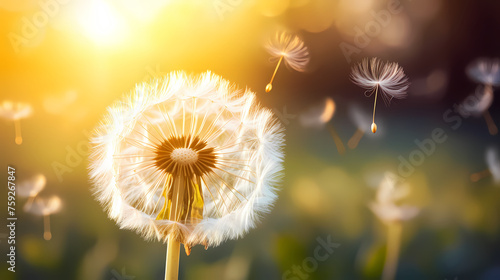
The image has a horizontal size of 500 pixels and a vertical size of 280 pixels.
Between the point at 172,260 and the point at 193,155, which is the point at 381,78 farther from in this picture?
the point at 172,260

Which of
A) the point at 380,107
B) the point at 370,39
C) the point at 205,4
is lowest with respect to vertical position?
the point at 380,107

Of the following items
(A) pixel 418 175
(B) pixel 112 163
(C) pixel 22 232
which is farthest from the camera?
(A) pixel 418 175

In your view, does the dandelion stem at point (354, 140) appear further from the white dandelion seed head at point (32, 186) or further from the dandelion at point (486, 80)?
the white dandelion seed head at point (32, 186)

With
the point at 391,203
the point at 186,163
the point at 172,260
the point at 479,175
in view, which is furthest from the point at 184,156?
the point at 479,175

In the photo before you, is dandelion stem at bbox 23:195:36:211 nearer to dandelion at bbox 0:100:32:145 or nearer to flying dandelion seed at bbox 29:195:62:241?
flying dandelion seed at bbox 29:195:62:241

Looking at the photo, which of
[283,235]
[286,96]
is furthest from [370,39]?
[283,235]

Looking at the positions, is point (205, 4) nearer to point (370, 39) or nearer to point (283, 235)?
point (370, 39)

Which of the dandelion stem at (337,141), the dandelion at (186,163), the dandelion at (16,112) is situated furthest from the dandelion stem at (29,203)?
the dandelion stem at (337,141)

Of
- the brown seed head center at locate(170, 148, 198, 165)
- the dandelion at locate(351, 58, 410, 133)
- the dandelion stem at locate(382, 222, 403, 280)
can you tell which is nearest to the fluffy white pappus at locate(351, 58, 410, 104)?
the dandelion at locate(351, 58, 410, 133)
